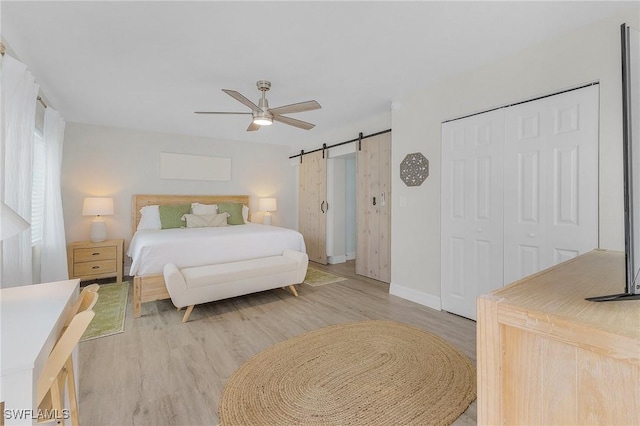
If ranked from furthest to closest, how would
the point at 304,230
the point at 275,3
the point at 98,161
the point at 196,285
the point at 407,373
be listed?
1. the point at 304,230
2. the point at 98,161
3. the point at 196,285
4. the point at 407,373
5. the point at 275,3

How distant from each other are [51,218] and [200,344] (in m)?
2.38

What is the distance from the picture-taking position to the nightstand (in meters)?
3.83

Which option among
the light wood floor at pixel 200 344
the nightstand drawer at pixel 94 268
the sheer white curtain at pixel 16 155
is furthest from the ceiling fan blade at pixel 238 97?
the nightstand drawer at pixel 94 268

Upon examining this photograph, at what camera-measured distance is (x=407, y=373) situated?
6.16ft

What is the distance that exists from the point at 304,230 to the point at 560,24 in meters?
4.69

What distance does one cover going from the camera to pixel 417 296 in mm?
3199

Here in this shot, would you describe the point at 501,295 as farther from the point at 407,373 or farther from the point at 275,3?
the point at 275,3

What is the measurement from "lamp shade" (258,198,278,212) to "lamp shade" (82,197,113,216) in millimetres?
2388

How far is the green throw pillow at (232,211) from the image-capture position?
4816mm

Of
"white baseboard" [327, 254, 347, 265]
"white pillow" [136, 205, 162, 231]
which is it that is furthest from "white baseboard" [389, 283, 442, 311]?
"white pillow" [136, 205, 162, 231]

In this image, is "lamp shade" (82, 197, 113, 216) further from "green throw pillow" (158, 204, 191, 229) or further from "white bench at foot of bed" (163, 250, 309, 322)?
"white bench at foot of bed" (163, 250, 309, 322)

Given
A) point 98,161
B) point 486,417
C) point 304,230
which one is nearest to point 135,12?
point 486,417

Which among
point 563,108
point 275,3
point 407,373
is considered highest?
point 275,3

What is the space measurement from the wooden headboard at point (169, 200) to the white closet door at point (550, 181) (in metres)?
4.48
